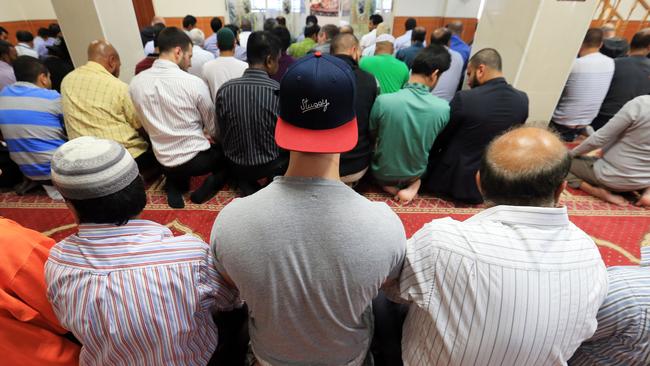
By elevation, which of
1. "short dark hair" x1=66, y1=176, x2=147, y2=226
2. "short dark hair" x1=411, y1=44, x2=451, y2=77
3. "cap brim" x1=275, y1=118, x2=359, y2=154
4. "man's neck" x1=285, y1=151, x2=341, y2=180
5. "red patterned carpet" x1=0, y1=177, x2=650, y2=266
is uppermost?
"cap brim" x1=275, y1=118, x2=359, y2=154

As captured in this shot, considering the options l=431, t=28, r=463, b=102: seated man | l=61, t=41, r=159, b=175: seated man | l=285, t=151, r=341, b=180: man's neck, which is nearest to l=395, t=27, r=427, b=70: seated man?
l=431, t=28, r=463, b=102: seated man

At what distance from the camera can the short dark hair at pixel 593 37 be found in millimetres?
3061

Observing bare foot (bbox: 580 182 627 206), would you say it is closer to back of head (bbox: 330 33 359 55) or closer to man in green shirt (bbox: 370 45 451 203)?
man in green shirt (bbox: 370 45 451 203)

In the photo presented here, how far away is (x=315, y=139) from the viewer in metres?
0.75

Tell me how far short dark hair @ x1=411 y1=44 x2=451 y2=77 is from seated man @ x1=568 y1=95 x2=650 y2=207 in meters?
1.29

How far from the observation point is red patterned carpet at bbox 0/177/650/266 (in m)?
2.12

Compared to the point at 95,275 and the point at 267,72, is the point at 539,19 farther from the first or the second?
the point at 95,275

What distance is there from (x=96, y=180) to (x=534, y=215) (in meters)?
1.10

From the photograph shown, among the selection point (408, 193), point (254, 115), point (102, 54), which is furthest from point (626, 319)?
point (102, 54)

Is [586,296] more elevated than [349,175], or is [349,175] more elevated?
[586,296]

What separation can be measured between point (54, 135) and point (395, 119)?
249 cm

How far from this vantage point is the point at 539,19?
108 inches

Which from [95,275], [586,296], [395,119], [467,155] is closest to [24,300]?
[95,275]

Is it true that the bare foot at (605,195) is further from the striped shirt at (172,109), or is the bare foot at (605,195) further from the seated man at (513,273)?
the striped shirt at (172,109)
